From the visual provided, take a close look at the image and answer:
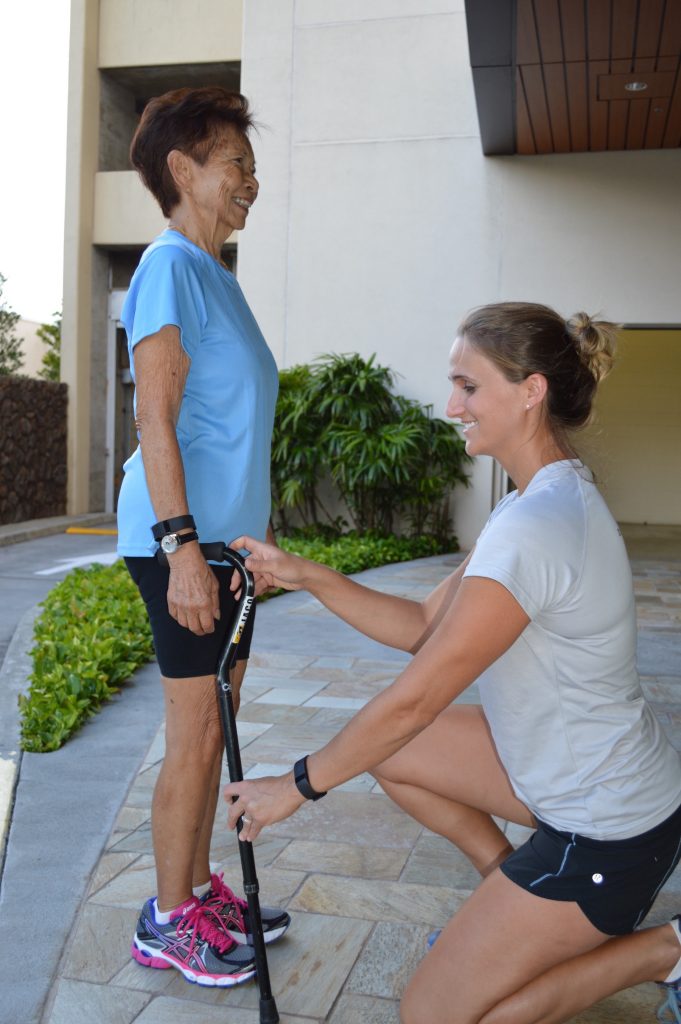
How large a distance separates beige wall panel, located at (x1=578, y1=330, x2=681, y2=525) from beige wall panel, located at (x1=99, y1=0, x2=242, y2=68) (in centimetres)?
631

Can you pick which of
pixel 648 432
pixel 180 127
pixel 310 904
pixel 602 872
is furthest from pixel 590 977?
pixel 648 432

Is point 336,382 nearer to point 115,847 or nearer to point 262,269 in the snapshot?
point 262,269

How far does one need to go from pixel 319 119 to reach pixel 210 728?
8.34 m

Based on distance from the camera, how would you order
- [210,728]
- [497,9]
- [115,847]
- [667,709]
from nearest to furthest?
[210,728] < [115,847] < [667,709] < [497,9]

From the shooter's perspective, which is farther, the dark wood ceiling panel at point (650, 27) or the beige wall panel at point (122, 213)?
the beige wall panel at point (122, 213)

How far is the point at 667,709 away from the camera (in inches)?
156

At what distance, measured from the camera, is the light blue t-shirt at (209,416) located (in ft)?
6.40

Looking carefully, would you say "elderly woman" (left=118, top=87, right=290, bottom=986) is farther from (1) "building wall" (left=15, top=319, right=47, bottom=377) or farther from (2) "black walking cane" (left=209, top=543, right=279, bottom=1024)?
(1) "building wall" (left=15, top=319, right=47, bottom=377)

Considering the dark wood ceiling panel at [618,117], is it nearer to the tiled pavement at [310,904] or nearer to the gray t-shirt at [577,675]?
the tiled pavement at [310,904]

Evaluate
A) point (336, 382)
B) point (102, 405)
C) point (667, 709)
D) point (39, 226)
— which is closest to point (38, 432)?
point (102, 405)

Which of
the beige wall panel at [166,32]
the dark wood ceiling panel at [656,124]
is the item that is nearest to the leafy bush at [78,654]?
the dark wood ceiling panel at [656,124]

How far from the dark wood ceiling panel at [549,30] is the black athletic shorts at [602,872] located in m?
5.26

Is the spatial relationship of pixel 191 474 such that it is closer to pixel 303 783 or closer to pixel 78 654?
pixel 303 783

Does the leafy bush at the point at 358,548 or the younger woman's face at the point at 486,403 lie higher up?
the younger woman's face at the point at 486,403
